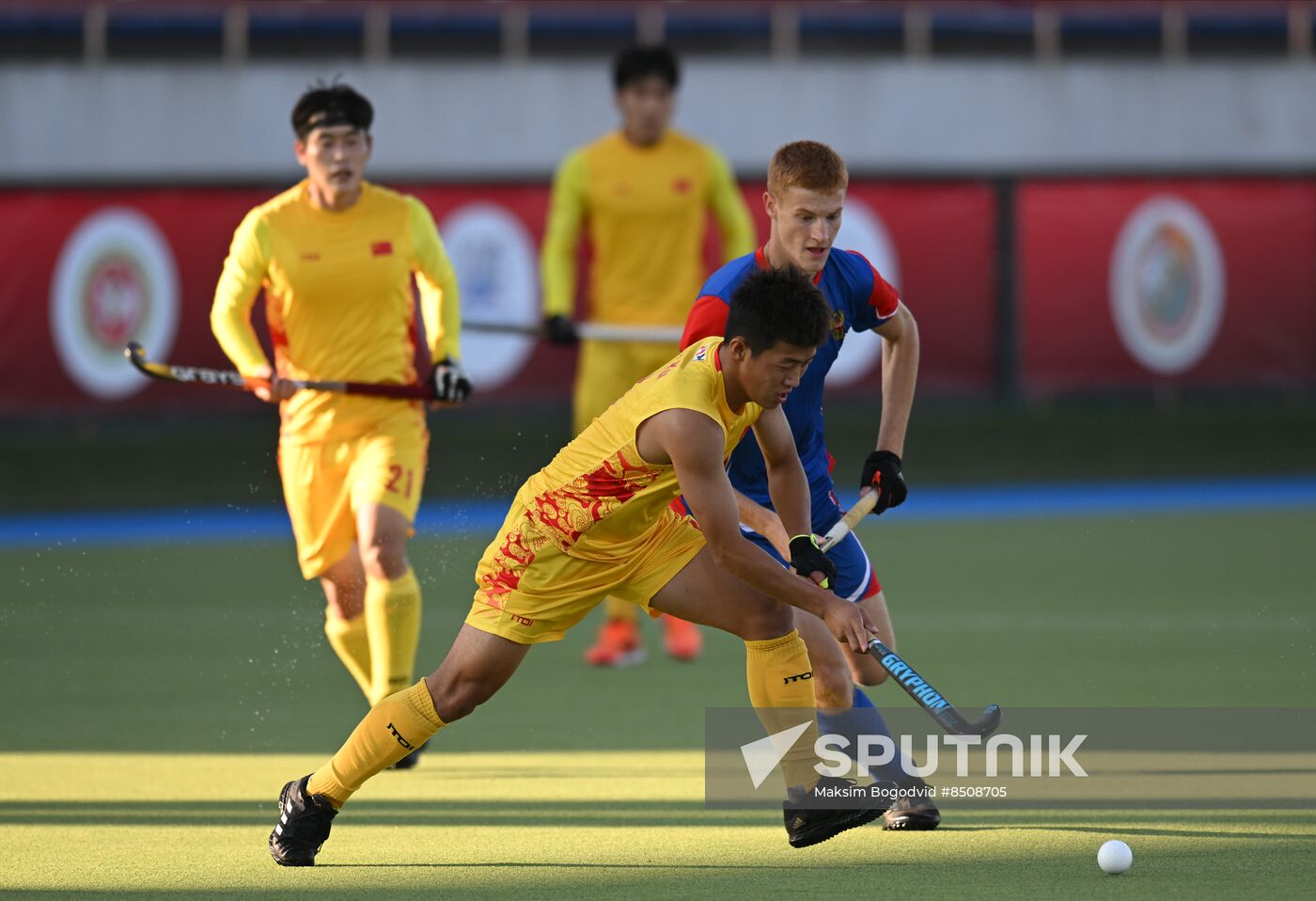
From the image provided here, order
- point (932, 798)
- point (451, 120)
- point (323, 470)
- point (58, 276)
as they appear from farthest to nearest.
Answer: point (451, 120) < point (58, 276) < point (323, 470) < point (932, 798)

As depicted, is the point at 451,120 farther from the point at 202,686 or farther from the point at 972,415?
the point at 202,686

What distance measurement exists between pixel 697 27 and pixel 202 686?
35.3ft

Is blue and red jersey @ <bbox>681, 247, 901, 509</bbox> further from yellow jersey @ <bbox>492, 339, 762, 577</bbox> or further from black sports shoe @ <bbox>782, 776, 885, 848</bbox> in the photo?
black sports shoe @ <bbox>782, 776, 885, 848</bbox>

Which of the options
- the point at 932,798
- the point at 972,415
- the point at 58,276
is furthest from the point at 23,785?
the point at 972,415

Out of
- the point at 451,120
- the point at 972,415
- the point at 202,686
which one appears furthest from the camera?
the point at 451,120

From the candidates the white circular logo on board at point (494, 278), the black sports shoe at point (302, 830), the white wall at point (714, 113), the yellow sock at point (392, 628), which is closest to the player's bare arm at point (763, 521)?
the black sports shoe at point (302, 830)

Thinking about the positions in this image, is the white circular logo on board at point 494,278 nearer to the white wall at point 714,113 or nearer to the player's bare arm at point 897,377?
the white wall at point 714,113

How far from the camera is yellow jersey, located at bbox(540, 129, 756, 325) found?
7961 mm

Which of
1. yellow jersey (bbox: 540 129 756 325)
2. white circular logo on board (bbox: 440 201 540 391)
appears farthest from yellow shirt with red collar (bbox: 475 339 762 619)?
white circular logo on board (bbox: 440 201 540 391)

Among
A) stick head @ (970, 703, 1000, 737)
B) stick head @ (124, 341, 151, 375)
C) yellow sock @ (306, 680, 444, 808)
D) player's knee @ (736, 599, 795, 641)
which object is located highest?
stick head @ (124, 341, 151, 375)

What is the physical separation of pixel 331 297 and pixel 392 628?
1.05 meters

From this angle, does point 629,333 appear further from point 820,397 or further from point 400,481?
point 820,397

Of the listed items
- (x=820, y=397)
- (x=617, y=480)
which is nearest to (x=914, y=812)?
(x=820, y=397)

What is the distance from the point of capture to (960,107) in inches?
673
